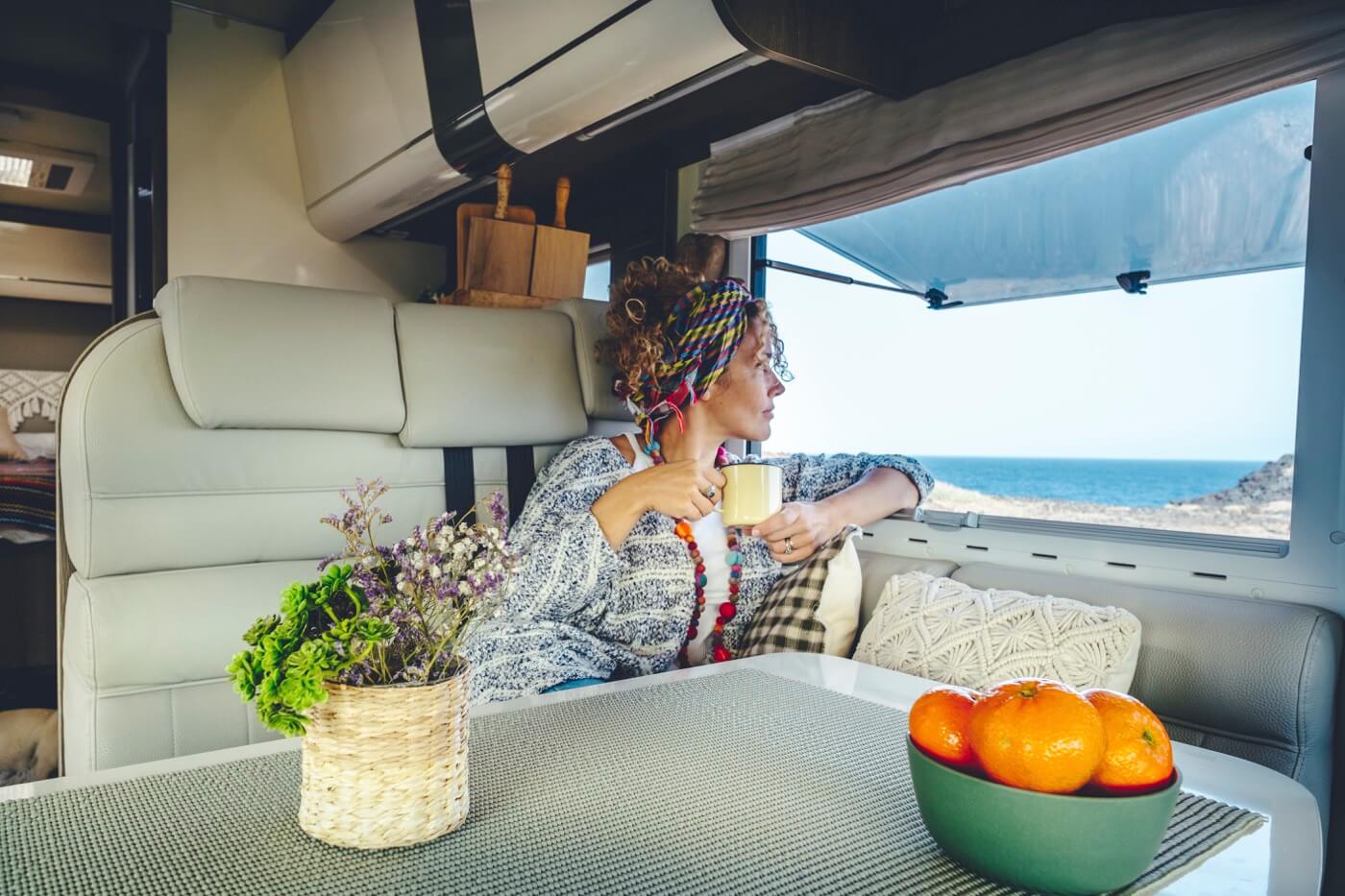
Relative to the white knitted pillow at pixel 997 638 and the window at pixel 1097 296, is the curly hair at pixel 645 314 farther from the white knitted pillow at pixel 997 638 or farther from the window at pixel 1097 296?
the white knitted pillow at pixel 997 638

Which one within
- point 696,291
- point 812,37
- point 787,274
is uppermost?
point 812,37

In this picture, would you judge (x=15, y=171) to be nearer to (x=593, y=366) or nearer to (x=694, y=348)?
(x=593, y=366)

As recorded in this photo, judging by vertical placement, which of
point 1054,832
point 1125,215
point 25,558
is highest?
point 1125,215

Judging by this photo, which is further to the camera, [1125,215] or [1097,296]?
[1097,296]

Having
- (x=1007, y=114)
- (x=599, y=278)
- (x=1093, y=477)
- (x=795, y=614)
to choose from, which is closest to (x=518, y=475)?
(x=795, y=614)

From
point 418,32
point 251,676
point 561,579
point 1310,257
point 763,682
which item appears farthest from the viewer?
point 418,32

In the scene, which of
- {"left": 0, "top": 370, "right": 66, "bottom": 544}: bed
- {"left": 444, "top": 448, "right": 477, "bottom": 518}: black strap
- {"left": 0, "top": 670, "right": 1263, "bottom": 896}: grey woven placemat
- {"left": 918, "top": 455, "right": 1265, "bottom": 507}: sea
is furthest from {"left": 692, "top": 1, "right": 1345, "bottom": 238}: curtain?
{"left": 918, "top": 455, "right": 1265, "bottom": 507}: sea

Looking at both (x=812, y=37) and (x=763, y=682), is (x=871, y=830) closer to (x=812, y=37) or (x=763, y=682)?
(x=763, y=682)

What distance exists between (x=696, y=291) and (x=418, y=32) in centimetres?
126

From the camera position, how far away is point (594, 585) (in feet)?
5.38

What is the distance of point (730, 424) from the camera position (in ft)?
6.34

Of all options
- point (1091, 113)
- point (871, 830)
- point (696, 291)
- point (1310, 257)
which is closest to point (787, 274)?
point (696, 291)

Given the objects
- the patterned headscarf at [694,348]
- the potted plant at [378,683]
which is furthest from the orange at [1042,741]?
the patterned headscarf at [694,348]

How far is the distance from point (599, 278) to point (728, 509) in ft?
7.48
